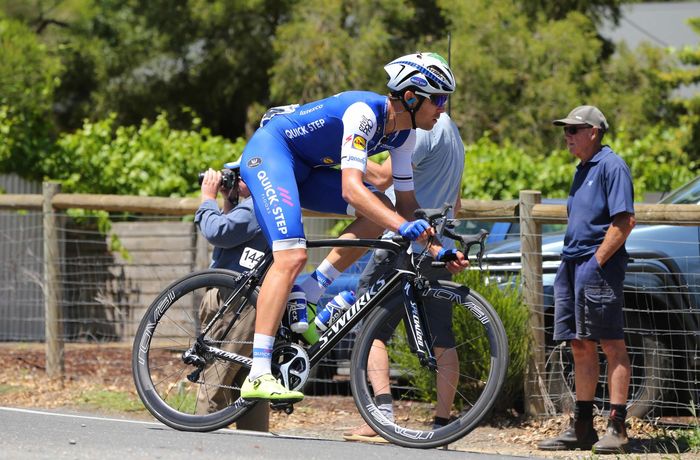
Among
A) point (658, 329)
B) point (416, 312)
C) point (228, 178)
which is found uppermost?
point (228, 178)

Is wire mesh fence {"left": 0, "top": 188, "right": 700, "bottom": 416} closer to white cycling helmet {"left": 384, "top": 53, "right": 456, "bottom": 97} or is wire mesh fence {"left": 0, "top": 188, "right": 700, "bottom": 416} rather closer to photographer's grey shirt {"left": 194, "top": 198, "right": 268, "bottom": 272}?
photographer's grey shirt {"left": 194, "top": 198, "right": 268, "bottom": 272}

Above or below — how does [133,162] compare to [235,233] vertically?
above

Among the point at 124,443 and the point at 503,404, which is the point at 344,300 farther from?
the point at 503,404

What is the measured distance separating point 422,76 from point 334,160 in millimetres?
696

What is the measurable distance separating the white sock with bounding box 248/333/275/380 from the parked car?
8.21ft

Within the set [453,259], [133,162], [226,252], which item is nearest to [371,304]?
[453,259]

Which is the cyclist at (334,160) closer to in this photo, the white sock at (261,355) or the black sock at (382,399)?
the white sock at (261,355)

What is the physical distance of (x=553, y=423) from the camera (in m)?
7.61

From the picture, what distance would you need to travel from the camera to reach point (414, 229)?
223 inches

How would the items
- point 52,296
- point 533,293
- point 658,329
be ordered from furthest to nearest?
point 52,296 < point 533,293 < point 658,329

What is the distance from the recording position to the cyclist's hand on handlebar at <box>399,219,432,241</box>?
5.65 m

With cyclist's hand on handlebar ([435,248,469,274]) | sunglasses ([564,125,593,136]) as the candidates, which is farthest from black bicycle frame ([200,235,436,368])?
sunglasses ([564,125,593,136])

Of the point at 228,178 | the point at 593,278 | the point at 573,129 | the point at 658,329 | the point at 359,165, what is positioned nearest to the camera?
the point at 359,165

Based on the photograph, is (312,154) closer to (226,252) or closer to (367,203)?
(367,203)
